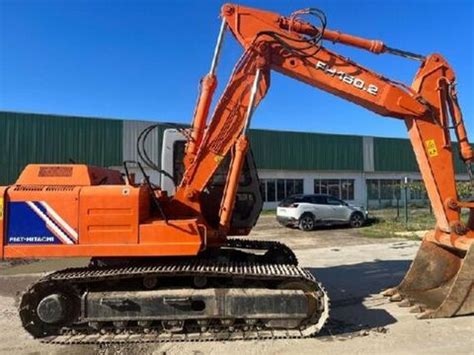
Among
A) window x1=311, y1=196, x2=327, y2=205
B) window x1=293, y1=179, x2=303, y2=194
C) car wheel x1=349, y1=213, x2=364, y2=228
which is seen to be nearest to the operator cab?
window x1=311, y1=196, x2=327, y2=205

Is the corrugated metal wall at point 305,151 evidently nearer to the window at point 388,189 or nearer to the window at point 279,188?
the window at point 279,188

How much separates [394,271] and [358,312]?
410 centimetres

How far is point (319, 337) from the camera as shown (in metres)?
6.51

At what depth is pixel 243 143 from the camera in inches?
290

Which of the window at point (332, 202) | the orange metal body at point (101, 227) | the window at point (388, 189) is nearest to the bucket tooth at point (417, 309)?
the orange metal body at point (101, 227)

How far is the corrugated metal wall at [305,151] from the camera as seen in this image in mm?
37312

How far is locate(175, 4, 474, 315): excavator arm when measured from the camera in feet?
24.4

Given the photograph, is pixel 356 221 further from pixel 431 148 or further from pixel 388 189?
pixel 388 189

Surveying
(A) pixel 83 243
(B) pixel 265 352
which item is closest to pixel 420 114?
(B) pixel 265 352

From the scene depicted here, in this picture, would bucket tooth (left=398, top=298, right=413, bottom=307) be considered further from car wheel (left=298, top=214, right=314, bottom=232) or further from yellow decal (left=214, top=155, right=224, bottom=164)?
car wheel (left=298, top=214, right=314, bottom=232)

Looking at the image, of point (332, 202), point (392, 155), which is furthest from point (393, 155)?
point (332, 202)

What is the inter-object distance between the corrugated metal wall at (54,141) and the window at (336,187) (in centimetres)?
1479

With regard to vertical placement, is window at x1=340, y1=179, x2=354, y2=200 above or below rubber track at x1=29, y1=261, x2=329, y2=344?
above

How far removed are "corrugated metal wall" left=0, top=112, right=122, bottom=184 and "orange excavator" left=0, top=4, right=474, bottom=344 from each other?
79.7 ft
